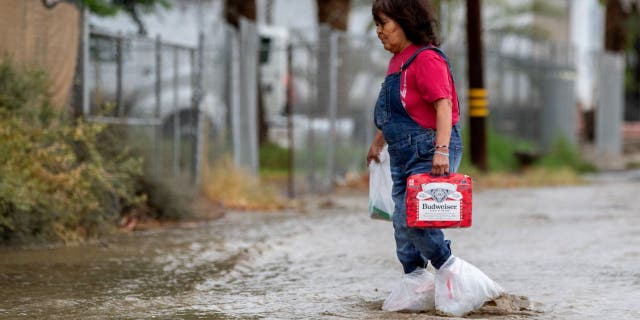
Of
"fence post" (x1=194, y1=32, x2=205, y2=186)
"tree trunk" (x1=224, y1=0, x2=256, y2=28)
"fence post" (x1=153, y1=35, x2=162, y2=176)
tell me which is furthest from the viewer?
"tree trunk" (x1=224, y1=0, x2=256, y2=28)

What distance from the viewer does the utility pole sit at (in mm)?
20031

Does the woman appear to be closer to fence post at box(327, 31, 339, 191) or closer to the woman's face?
the woman's face

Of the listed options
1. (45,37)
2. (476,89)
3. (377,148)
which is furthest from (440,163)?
(476,89)

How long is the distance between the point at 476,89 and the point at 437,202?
550 inches

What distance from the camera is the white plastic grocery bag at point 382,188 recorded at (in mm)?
7082

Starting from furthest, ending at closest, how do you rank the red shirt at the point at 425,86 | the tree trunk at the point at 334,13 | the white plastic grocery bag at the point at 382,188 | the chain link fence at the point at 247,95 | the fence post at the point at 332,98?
the tree trunk at the point at 334,13, the fence post at the point at 332,98, the chain link fence at the point at 247,95, the white plastic grocery bag at the point at 382,188, the red shirt at the point at 425,86

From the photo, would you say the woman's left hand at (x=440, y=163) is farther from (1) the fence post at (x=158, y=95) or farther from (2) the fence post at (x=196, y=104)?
(2) the fence post at (x=196, y=104)

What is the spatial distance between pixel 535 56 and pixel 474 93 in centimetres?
751

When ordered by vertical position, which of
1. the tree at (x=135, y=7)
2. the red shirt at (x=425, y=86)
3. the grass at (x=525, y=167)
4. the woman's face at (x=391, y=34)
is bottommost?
the grass at (x=525, y=167)

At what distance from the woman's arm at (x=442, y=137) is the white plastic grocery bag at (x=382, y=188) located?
23.4 inches

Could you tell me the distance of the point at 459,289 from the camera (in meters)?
6.62

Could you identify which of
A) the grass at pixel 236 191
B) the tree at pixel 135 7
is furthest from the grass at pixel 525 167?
the tree at pixel 135 7

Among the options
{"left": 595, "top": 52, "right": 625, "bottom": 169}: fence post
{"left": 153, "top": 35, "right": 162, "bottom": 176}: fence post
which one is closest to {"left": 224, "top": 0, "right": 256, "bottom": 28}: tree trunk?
{"left": 153, "top": 35, "right": 162, "bottom": 176}: fence post

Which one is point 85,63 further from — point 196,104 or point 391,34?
point 391,34
